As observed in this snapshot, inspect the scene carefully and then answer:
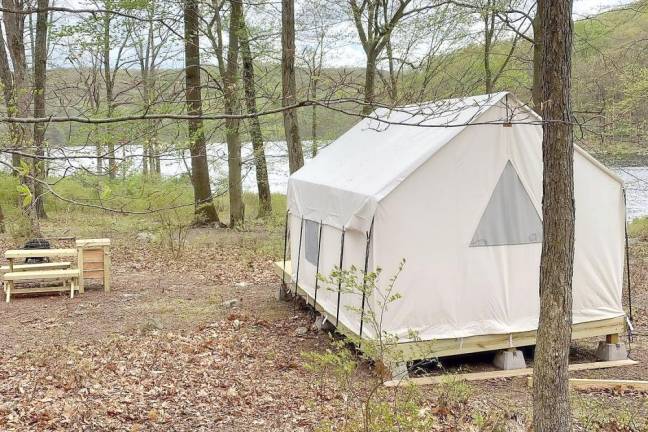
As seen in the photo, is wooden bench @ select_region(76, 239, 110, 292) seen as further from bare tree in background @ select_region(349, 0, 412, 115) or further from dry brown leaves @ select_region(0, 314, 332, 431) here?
bare tree in background @ select_region(349, 0, 412, 115)

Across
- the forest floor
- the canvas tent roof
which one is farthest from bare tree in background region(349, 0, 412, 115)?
the forest floor

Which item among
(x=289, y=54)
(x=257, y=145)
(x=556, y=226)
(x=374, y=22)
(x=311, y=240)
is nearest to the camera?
(x=556, y=226)

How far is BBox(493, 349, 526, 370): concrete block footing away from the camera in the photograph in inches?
265

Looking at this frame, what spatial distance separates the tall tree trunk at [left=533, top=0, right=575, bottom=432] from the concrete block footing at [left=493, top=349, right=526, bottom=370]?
96.0 inches

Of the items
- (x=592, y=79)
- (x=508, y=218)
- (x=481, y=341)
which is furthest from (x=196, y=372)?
(x=592, y=79)

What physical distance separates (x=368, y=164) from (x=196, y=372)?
312 centimetres

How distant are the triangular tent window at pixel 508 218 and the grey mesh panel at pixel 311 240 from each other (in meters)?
2.23

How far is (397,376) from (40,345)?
4.09 metres

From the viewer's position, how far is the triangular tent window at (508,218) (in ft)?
22.0

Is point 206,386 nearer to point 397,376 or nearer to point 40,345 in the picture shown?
point 397,376

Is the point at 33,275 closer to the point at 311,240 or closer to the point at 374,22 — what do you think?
the point at 311,240

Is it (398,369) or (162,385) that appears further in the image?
(398,369)

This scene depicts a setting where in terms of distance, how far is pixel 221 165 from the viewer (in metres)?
22.1

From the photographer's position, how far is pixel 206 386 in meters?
5.86
